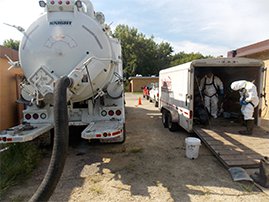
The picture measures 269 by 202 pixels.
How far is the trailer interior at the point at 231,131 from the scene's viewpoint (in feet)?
15.9

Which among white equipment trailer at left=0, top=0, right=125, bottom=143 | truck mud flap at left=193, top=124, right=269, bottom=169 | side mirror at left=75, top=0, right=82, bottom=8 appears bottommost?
truck mud flap at left=193, top=124, right=269, bottom=169

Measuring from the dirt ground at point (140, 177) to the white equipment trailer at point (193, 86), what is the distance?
3.85ft

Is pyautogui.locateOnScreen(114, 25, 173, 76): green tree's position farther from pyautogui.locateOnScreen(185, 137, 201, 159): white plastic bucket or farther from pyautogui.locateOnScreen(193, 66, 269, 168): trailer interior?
pyautogui.locateOnScreen(185, 137, 201, 159): white plastic bucket

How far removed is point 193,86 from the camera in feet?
21.1

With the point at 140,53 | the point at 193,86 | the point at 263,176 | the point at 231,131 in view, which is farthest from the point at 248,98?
the point at 140,53

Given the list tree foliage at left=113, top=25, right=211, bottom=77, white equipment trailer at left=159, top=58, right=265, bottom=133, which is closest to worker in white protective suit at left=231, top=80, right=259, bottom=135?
white equipment trailer at left=159, top=58, right=265, bottom=133

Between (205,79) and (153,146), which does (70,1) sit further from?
(205,79)

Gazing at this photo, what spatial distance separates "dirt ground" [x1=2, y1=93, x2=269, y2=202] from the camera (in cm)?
369

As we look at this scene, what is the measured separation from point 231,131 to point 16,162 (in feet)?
17.5

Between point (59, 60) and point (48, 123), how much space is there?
1658 mm

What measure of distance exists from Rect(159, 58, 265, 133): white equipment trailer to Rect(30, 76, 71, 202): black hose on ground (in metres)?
4.04

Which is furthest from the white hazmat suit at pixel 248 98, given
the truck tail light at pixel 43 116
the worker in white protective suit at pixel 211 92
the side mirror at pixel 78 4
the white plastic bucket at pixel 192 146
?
the truck tail light at pixel 43 116

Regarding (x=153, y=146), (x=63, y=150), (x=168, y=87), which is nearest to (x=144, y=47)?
(x=168, y=87)

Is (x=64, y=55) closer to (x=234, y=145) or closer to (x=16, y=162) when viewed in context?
(x=16, y=162)
